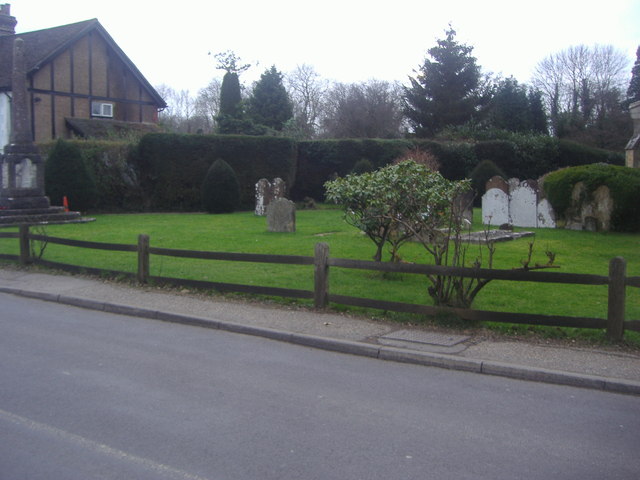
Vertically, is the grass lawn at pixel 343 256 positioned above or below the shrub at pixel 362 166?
below

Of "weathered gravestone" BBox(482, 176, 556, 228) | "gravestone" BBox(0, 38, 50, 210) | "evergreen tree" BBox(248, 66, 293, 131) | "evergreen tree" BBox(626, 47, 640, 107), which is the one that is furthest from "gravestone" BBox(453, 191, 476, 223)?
"evergreen tree" BBox(626, 47, 640, 107)

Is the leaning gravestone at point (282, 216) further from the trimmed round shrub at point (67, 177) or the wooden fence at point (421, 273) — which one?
the trimmed round shrub at point (67, 177)

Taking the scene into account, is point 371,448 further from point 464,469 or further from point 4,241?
point 4,241

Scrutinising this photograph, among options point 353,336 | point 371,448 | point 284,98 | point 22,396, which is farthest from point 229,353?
point 284,98

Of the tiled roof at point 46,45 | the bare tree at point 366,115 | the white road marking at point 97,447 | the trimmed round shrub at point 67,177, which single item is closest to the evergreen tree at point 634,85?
the bare tree at point 366,115

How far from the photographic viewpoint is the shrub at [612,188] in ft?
63.1

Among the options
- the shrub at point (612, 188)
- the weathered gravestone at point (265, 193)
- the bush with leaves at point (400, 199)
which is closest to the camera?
the bush with leaves at point (400, 199)

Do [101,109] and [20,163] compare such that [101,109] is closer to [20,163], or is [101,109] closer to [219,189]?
[219,189]

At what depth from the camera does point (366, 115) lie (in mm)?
52562

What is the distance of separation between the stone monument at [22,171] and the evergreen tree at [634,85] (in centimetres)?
4444

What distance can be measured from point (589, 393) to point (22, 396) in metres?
5.66

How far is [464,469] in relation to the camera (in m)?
4.82

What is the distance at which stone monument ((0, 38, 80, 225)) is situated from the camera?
24.4m

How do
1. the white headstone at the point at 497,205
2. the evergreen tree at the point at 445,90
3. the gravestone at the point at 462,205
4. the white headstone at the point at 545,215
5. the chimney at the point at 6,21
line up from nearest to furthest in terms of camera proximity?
the gravestone at the point at 462,205, the white headstone at the point at 545,215, the white headstone at the point at 497,205, the chimney at the point at 6,21, the evergreen tree at the point at 445,90
